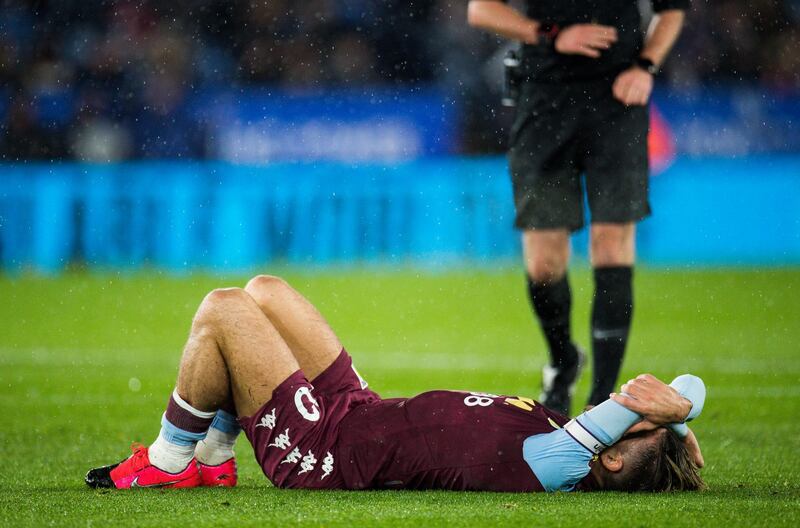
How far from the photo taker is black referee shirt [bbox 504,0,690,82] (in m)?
5.18

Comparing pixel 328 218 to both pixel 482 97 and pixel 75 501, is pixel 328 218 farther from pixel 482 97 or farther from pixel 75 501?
pixel 75 501

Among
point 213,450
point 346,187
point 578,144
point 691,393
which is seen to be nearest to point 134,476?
point 213,450

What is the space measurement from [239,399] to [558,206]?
1.96 metres

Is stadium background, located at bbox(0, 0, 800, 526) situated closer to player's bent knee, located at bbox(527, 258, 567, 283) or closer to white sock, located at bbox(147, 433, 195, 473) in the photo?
player's bent knee, located at bbox(527, 258, 567, 283)

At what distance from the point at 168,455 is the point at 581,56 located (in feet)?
8.10

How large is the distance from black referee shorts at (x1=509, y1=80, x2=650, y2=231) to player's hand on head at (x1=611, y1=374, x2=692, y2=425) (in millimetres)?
1570

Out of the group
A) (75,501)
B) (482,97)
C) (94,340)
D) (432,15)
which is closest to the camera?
(75,501)

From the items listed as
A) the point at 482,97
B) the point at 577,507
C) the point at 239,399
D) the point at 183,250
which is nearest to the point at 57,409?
the point at 239,399

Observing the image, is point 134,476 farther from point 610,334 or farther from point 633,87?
point 633,87

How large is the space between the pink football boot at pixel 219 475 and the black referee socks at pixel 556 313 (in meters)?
1.83

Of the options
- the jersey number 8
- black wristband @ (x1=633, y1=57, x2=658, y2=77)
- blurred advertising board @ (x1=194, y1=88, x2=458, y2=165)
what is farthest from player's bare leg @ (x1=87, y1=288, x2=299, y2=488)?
blurred advertising board @ (x1=194, y1=88, x2=458, y2=165)

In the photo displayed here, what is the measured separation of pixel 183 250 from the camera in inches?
530

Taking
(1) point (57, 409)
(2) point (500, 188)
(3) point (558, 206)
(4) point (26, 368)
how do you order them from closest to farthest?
(3) point (558, 206) < (1) point (57, 409) < (4) point (26, 368) < (2) point (500, 188)

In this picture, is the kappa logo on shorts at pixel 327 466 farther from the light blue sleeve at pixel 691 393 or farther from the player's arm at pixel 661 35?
the player's arm at pixel 661 35
